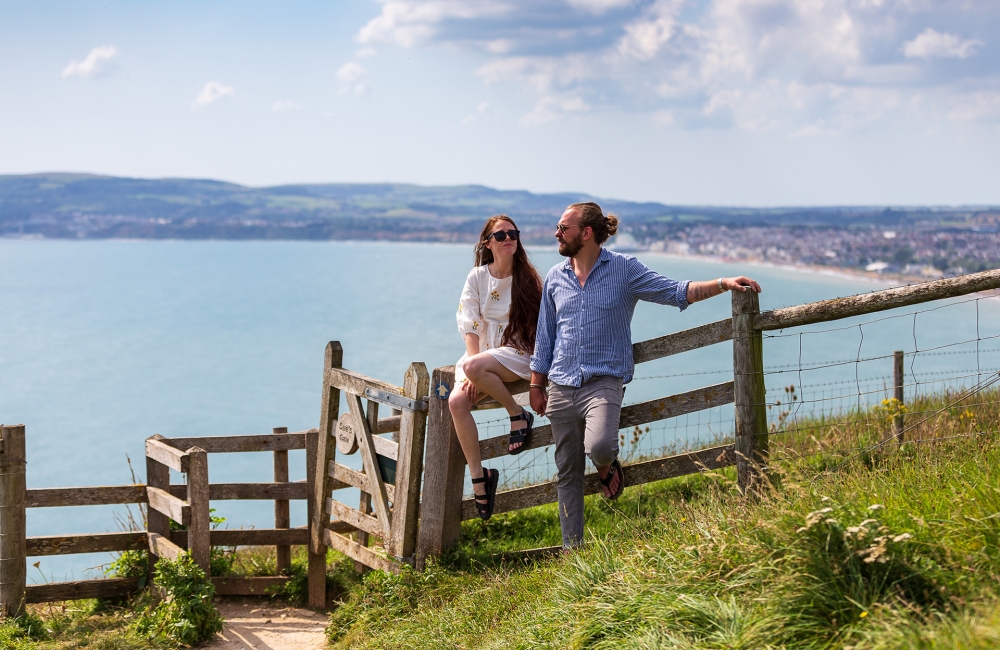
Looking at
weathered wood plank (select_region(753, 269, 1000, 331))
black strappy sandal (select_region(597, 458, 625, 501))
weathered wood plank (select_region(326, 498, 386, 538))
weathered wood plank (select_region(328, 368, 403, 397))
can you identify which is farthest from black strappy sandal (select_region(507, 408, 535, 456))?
weathered wood plank (select_region(753, 269, 1000, 331))

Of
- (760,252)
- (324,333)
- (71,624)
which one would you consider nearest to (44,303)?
(324,333)

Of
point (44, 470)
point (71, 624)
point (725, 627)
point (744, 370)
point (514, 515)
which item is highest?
point (744, 370)

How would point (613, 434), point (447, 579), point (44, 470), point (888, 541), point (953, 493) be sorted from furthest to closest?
point (44, 470), point (447, 579), point (613, 434), point (953, 493), point (888, 541)

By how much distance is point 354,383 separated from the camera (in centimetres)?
710

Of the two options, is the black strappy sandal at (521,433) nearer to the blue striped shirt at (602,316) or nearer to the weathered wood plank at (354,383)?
the blue striped shirt at (602,316)

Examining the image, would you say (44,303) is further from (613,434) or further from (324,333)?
(613,434)

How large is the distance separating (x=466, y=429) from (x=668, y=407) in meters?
1.26

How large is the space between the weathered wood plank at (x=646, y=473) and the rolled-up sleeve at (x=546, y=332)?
814 millimetres

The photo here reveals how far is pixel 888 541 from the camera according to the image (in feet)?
11.5

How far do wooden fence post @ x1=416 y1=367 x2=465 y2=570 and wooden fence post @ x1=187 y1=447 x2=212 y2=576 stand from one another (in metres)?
1.83

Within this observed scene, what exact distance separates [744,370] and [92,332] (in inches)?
4681

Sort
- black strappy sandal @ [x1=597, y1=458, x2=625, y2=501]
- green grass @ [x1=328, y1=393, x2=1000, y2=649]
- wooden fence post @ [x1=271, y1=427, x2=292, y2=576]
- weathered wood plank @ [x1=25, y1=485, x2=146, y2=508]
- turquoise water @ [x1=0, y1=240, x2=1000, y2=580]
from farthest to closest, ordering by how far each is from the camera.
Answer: turquoise water @ [x1=0, y1=240, x2=1000, y2=580] < wooden fence post @ [x1=271, y1=427, x2=292, y2=576] < weathered wood plank @ [x1=25, y1=485, x2=146, y2=508] < black strappy sandal @ [x1=597, y1=458, x2=625, y2=501] < green grass @ [x1=328, y1=393, x2=1000, y2=649]

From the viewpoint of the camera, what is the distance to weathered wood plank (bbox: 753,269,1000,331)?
480 centimetres

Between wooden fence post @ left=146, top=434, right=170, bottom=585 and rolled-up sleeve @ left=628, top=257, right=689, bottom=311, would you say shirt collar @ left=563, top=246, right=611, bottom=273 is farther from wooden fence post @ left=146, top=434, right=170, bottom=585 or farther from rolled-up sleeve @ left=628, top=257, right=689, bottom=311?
wooden fence post @ left=146, top=434, right=170, bottom=585
